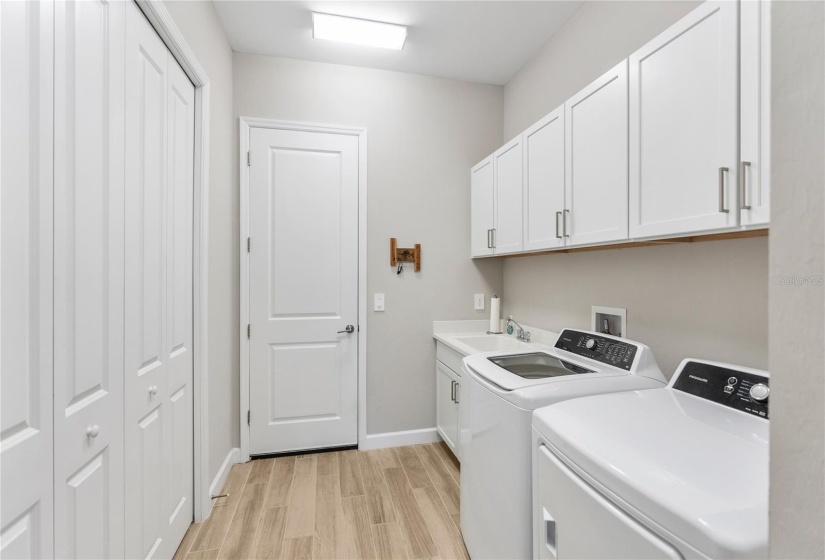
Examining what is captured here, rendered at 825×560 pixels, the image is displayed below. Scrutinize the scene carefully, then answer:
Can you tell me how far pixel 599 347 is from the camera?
1631 millimetres

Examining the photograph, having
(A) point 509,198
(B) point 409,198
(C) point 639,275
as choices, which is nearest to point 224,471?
(B) point 409,198

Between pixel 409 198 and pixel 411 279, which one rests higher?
pixel 409 198

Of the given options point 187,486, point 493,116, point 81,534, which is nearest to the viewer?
point 81,534

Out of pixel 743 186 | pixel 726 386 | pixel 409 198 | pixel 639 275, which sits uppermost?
pixel 409 198

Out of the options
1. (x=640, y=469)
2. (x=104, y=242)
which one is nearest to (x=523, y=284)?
(x=640, y=469)

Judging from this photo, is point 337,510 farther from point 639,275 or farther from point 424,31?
point 424,31

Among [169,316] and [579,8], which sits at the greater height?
[579,8]

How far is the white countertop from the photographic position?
7.37 feet

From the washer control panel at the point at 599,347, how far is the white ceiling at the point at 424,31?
1890mm

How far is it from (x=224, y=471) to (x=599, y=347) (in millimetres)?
2283

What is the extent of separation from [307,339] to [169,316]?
3.49 ft

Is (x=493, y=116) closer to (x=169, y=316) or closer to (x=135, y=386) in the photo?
(x=169, y=316)

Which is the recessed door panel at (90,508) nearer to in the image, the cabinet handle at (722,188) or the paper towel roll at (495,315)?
the cabinet handle at (722,188)

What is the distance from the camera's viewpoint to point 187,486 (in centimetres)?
174
